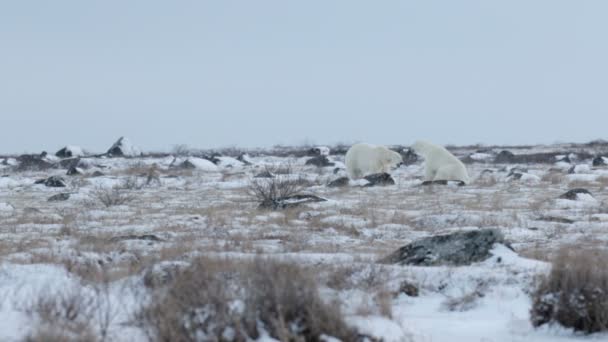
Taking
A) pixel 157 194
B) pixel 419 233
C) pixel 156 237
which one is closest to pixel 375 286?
pixel 156 237

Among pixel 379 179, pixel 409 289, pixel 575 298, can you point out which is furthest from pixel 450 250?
pixel 379 179

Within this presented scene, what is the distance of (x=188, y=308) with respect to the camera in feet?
14.3

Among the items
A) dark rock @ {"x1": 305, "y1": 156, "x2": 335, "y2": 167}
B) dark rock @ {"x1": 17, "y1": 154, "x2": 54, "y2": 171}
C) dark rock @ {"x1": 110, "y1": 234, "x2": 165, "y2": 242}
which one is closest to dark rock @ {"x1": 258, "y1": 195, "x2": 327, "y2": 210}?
dark rock @ {"x1": 110, "y1": 234, "x2": 165, "y2": 242}

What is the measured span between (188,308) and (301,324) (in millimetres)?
621

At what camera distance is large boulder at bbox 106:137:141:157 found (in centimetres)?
4314

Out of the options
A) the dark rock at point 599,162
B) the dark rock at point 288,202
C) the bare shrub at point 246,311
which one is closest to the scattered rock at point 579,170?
the dark rock at point 599,162

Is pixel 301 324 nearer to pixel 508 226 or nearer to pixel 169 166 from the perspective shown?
pixel 508 226

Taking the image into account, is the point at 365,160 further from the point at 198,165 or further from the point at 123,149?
the point at 123,149

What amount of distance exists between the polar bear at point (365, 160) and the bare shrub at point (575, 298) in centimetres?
1642

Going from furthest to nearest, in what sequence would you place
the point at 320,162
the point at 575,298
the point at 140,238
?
1. the point at 320,162
2. the point at 140,238
3. the point at 575,298

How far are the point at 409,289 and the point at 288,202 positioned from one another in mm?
7903

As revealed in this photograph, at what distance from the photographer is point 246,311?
4379 millimetres

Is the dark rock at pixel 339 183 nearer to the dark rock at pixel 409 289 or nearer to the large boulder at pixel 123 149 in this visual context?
the dark rock at pixel 409 289

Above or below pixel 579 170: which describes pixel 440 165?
above
